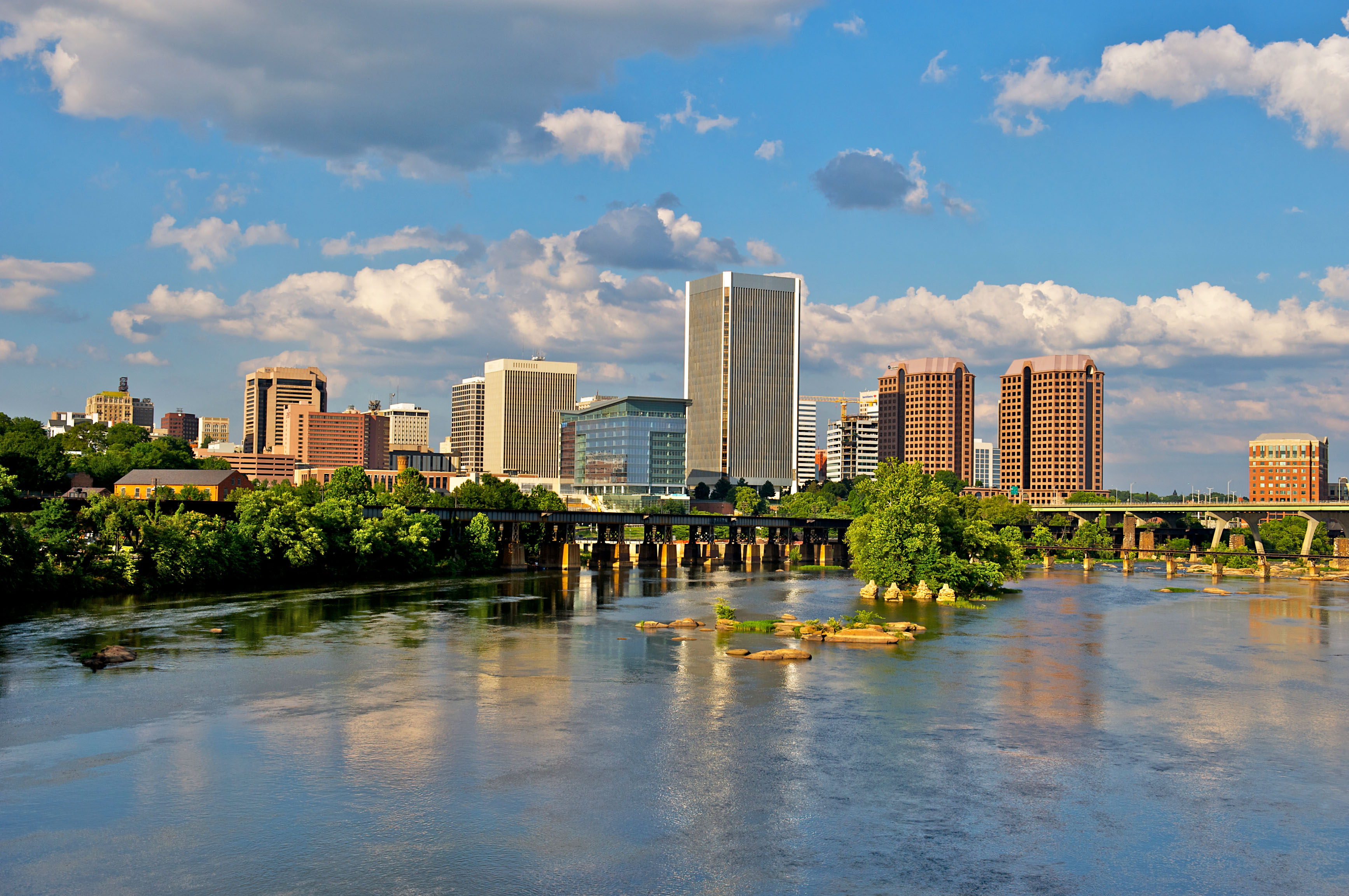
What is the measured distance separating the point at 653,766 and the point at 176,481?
520 ft

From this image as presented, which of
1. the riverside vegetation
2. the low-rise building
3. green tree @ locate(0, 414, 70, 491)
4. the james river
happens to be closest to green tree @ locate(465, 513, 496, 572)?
the riverside vegetation

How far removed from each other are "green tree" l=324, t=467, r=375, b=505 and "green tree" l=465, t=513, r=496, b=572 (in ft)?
49.5

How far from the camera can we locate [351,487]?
6294 inches

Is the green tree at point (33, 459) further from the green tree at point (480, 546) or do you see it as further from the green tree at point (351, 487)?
the green tree at point (480, 546)

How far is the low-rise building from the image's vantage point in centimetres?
17300

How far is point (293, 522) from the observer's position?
120 meters

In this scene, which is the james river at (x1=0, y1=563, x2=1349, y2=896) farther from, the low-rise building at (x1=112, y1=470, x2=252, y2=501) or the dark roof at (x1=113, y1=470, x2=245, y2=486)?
the dark roof at (x1=113, y1=470, x2=245, y2=486)

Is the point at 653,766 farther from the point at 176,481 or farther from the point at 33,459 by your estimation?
the point at 176,481

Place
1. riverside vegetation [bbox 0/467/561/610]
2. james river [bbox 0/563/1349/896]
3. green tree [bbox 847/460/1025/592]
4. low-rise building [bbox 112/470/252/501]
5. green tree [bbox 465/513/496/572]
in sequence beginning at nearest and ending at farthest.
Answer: james river [bbox 0/563/1349/896] < riverside vegetation [bbox 0/467/561/610] < green tree [bbox 847/460/1025/592] < green tree [bbox 465/513/496/572] < low-rise building [bbox 112/470/252/501]

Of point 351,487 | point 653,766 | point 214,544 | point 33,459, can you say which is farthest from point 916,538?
point 33,459

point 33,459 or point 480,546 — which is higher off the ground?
point 33,459

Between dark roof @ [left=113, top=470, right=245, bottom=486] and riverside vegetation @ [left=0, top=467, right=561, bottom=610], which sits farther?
dark roof @ [left=113, top=470, right=245, bottom=486]

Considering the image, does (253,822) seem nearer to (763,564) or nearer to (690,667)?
(690,667)

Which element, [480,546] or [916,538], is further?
[480,546]
